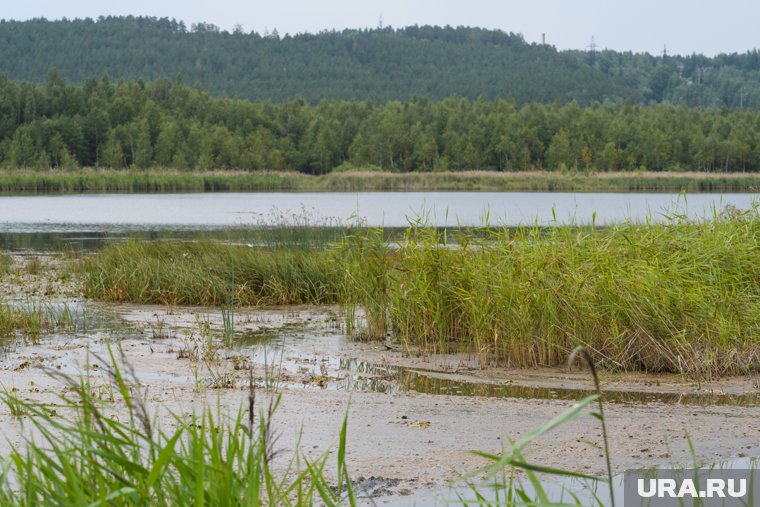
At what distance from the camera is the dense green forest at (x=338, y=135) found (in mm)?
90000

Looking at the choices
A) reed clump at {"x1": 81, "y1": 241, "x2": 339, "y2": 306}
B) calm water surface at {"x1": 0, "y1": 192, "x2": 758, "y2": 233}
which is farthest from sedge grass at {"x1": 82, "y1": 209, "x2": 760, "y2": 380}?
calm water surface at {"x1": 0, "y1": 192, "x2": 758, "y2": 233}

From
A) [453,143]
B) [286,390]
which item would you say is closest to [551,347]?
[286,390]

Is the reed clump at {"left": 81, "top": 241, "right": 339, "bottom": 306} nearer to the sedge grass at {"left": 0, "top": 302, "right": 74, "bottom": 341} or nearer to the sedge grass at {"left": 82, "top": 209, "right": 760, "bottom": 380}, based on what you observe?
the sedge grass at {"left": 82, "top": 209, "right": 760, "bottom": 380}

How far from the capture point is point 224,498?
2.75 meters

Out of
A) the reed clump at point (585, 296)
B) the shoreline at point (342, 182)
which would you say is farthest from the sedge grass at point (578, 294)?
the shoreline at point (342, 182)

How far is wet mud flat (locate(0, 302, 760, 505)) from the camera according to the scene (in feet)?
18.9

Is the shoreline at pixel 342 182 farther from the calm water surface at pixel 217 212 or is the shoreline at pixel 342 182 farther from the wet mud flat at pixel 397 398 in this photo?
the wet mud flat at pixel 397 398

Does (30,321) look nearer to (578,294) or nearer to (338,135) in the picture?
(578,294)

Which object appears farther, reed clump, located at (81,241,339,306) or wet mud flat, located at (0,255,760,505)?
reed clump, located at (81,241,339,306)

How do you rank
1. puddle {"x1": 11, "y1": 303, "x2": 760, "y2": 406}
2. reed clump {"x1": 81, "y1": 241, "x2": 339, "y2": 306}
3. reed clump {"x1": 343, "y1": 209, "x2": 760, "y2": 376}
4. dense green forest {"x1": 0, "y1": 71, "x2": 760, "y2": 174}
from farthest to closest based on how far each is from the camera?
dense green forest {"x1": 0, "y1": 71, "x2": 760, "y2": 174}, reed clump {"x1": 81, "y1": 241, "x2": 339, "y2": 306}, reed clump {"x1": 343, "y1": 209, "x2": 760, "y2": 376}, puddle {"x1": 11, "y1": 303, "x2": 760, "y2": 406}

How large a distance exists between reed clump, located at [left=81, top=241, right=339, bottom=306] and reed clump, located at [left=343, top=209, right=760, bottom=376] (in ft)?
8.61

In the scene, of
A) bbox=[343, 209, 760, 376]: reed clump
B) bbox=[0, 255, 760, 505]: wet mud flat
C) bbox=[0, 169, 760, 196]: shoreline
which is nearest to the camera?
bbox=[0, 255, 760, 505]: wet mud flat

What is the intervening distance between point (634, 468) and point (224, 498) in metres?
3.44

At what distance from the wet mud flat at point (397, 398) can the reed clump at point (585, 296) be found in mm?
273
